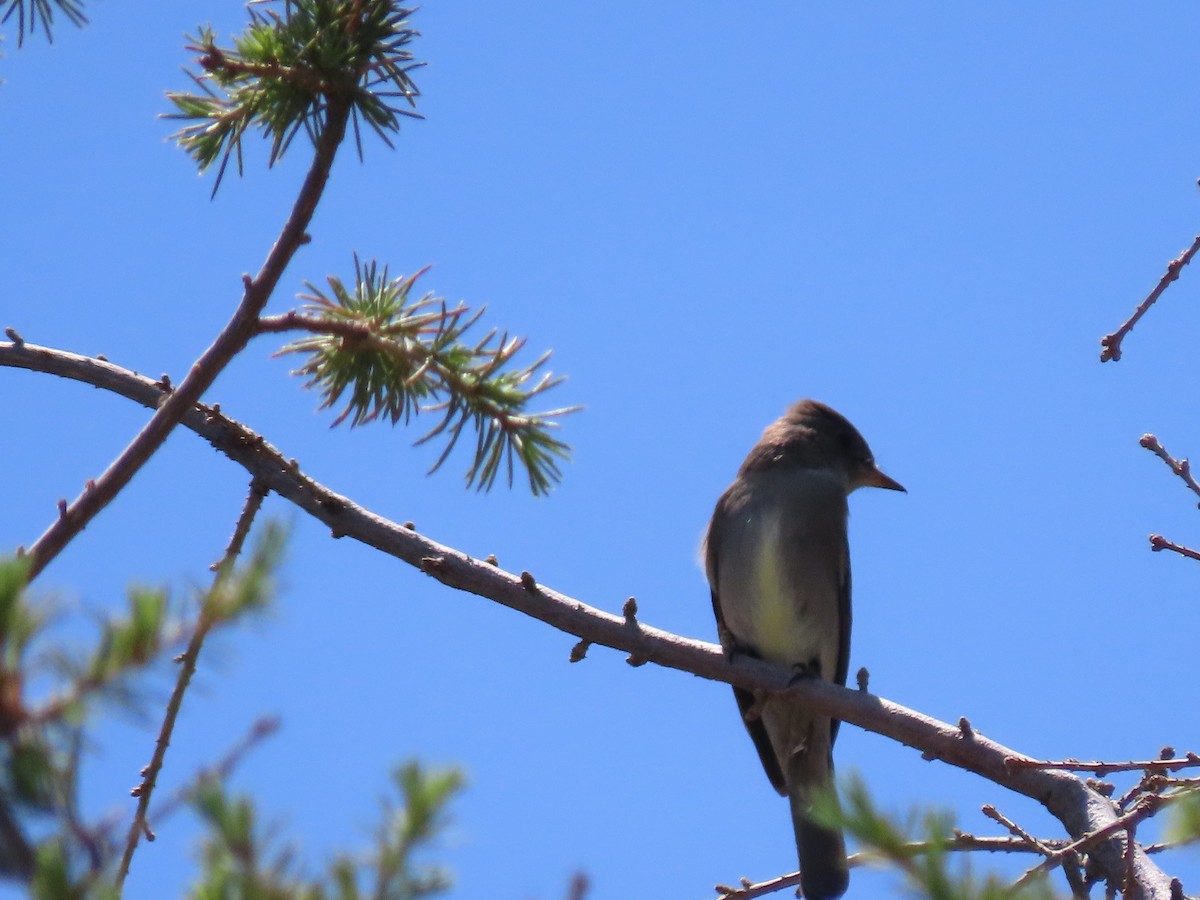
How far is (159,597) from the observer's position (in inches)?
56.6

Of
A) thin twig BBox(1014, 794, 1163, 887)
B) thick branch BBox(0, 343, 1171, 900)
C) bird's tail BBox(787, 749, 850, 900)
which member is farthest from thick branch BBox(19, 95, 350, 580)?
bird's tail BBox(787, 749, 850, 900)

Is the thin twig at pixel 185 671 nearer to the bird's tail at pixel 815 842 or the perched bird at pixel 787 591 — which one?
the bird's tail at pixel 815 842

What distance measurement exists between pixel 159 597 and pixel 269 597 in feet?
0.70

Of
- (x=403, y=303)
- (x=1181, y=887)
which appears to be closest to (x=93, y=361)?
(x=403, y=303)

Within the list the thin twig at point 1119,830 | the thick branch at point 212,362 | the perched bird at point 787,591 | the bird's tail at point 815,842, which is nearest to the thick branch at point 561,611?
the thin twig at point 1119,830

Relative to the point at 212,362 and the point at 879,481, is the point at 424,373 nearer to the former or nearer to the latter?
the point at 212,362

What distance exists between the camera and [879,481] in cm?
743

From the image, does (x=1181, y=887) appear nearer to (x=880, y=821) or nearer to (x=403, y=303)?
(x=880, y=821)

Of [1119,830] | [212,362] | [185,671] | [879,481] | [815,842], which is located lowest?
[185,671]

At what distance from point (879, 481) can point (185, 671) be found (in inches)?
230

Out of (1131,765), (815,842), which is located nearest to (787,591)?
(815,842)

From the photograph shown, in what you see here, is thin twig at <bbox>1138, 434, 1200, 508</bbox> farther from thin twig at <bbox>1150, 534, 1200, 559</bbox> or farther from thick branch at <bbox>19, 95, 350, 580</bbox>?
thick branch at <bbox>19, 95, 350, 580</bbox>

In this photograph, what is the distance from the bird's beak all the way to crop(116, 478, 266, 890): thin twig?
4616 millimetres

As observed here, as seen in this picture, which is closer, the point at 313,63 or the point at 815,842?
the point at 313,63
